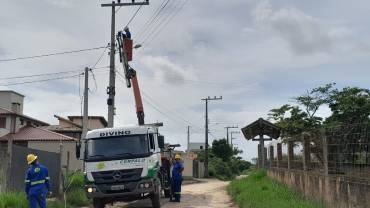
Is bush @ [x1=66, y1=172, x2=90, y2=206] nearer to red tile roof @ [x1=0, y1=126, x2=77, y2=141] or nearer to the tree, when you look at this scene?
red tile roof @ [x1=0, y1=126, x2=77, y2=141]

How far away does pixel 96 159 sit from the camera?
16375 mm

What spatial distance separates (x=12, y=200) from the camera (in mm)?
13617

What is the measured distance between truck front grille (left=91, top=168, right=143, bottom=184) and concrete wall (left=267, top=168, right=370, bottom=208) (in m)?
4.87

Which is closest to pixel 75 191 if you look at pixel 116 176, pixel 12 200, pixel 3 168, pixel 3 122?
pixel 116 176

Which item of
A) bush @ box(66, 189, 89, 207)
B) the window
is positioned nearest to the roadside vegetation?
the window

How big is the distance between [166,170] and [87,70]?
54.8 ft

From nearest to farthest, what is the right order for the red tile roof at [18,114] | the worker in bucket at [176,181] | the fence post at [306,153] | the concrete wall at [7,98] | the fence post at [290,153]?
Answer: 1. the fence post at [306,153]
2. the fence post at [290,153]
3. the worker in bucket at [176,181]
4. the red tile roof at [18,114]
5. the concrete wall at [7,98]

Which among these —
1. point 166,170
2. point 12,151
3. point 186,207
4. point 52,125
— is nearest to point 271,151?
point 166,170

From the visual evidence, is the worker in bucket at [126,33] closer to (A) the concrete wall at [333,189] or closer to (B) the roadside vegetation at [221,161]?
(A) the concrete wall at [333,189]

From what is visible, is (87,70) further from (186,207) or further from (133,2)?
(186,207)

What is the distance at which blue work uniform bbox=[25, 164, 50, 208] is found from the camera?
13516 millimetres

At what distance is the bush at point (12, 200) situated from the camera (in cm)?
1330

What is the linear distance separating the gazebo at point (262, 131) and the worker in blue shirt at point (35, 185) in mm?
17263

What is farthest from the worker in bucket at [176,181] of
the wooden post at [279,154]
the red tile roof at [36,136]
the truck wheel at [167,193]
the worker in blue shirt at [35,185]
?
the red tile roof at [36,136]
